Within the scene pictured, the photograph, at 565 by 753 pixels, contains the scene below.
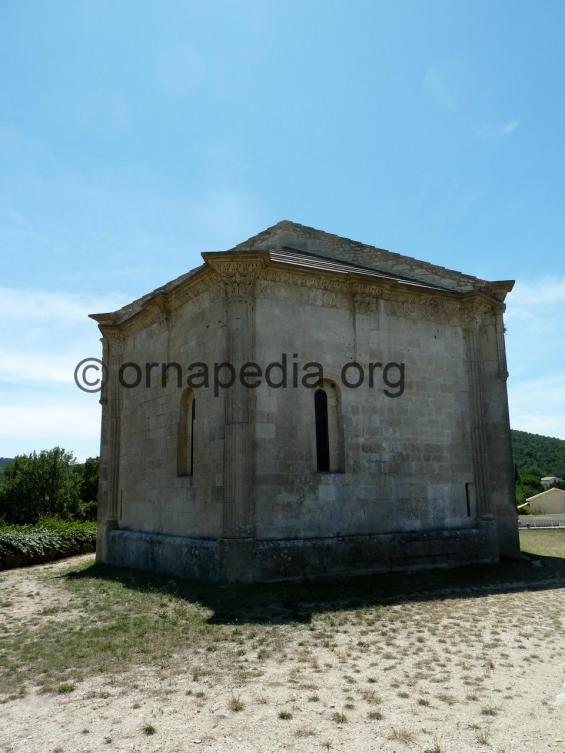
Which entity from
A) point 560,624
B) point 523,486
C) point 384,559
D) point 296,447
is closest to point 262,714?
point 560,624

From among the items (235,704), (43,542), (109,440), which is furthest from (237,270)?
(43,542)

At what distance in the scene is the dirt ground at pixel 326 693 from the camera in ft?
15.4

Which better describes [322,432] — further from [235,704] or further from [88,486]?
[88,486]

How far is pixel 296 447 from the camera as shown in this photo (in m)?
12.7

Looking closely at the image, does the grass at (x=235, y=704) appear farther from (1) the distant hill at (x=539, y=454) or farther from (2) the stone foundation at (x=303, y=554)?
(1) the distant hill at (x=539, y=454)

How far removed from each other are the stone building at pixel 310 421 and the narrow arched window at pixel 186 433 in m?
0.04

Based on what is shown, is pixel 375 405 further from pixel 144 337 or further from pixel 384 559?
pixel 144 337

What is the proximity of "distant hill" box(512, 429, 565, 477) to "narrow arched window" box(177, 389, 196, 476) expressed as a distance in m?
79.5

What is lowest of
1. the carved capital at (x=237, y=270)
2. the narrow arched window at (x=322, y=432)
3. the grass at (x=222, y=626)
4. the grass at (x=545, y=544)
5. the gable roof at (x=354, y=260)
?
the grass at (x=545, y=544)

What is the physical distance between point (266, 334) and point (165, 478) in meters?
4.76

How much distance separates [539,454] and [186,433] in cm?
9382

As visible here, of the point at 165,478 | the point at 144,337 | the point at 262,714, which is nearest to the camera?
the point at 262,714

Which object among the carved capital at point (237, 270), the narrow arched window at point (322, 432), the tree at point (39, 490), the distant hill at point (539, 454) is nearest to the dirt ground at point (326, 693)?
the narrow arched window at point (322, 432)

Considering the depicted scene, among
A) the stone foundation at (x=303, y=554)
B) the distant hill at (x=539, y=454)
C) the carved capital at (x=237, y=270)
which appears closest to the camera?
the stone foundation at (x=303, y=554)
